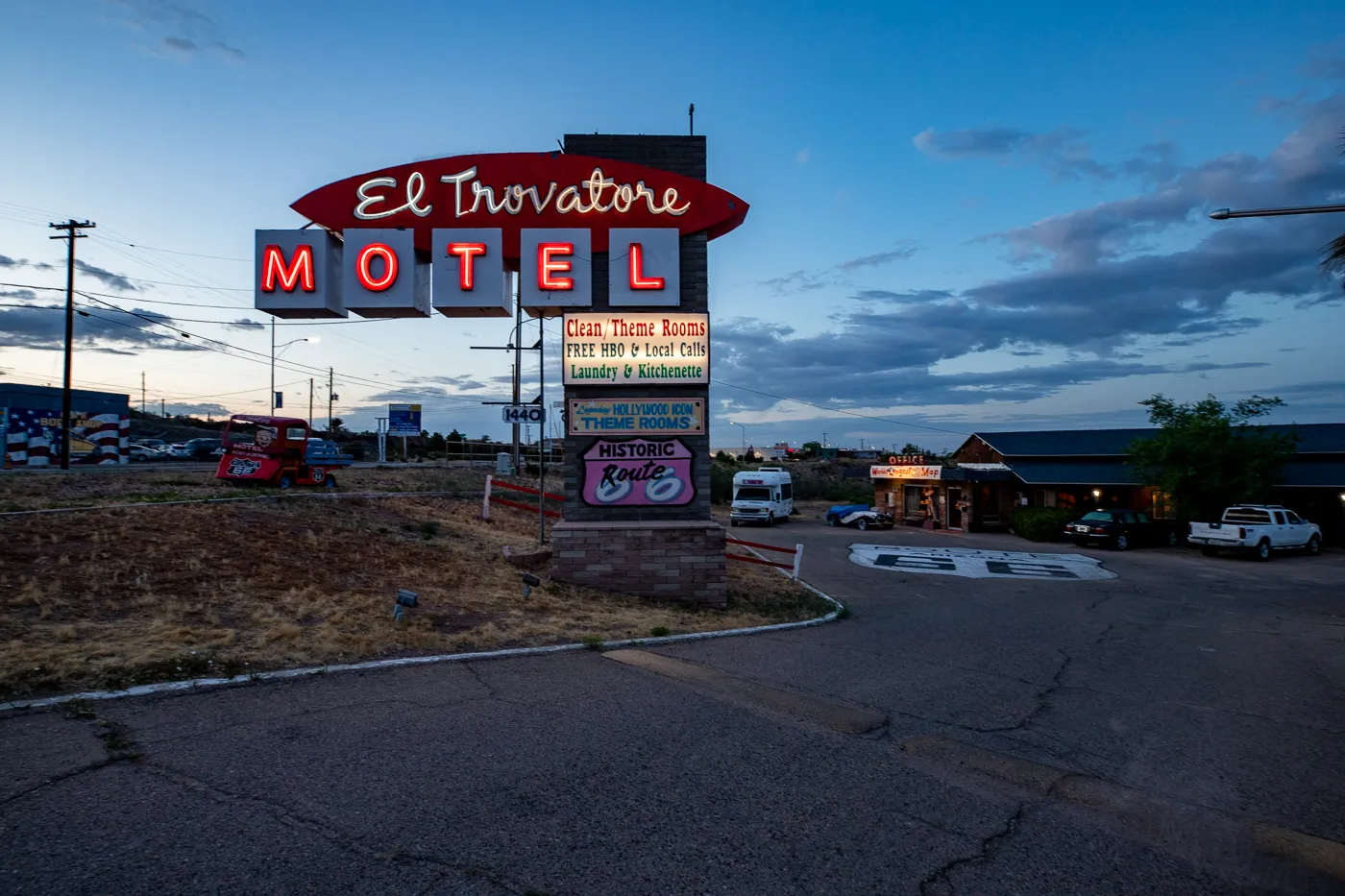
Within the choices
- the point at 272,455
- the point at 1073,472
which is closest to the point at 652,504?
the point at 272,455

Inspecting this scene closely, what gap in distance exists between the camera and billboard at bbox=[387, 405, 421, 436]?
5697 cm

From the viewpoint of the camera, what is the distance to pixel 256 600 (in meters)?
9.64

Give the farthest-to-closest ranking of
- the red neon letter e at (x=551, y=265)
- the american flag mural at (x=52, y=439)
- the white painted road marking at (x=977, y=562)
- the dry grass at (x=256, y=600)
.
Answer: the american flag mural at (x=52, y=439)
the white painted road marking at (x=977, y=562)
the red neon letter e at (x=551, y=265)
the dry grass at (x=256, y=600)

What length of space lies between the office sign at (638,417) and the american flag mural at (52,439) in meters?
35.0

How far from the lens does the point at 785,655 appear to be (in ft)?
30.5

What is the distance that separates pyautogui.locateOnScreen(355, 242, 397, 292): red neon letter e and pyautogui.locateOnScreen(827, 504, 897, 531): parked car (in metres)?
30.6

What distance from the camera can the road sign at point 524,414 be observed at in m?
14.3

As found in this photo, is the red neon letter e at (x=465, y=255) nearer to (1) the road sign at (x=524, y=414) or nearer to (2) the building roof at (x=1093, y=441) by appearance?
(1) the road sign at (x=524, y=414)

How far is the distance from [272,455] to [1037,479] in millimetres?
34577

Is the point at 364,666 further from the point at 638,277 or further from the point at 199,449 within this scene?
the point at 199,449

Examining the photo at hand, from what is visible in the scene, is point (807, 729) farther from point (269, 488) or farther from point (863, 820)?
point (269, 488)

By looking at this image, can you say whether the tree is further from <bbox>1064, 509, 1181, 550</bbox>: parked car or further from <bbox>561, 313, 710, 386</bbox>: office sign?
<bbox>561, 313, 710, 386</bbox>: office sign

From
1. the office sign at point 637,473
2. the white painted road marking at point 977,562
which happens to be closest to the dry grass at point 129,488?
the office sign at point 637,473

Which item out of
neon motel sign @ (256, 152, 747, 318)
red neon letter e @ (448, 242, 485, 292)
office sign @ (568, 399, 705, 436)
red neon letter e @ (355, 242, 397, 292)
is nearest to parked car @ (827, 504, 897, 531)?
office sign @ (568, 399, 705, 436)
